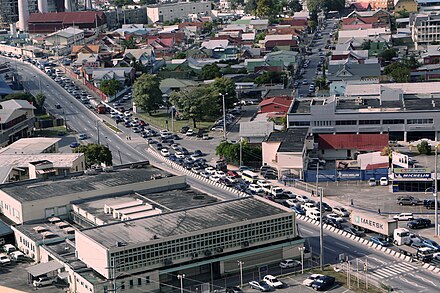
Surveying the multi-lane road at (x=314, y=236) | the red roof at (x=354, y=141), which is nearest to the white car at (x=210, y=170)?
the multi-lane road at (x=314, y=236)

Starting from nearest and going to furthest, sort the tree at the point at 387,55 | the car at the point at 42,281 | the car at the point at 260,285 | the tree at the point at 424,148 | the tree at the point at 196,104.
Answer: the car at the point at 260,285, the car at the point at 42,281, the tree at the point at 424,148, the tree at the point at 196,104, the tree at the point at 387,55

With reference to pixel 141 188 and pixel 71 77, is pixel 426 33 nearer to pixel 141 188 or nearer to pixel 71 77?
pixel 71 77

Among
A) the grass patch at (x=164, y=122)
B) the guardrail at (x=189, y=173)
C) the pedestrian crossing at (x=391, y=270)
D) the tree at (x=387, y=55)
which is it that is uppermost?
the tree at (x=387, y=55)

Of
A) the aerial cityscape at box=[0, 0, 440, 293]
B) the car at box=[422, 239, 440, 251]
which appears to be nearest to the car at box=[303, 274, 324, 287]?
the aerial cityscape at box=[0, 0, 440, 293]

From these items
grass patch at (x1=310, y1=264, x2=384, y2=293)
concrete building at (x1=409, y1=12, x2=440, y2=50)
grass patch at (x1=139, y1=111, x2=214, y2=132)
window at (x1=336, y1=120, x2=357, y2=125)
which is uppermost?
concrete building at (x1=409, y1=12, x2=440, y2=50)

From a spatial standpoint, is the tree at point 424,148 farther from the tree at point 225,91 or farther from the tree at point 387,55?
the tree at point 387,55

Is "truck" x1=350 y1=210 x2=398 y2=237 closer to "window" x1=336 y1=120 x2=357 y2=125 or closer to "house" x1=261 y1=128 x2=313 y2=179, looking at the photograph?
"house" x1=261 y1=128 x2=313 y2=179
